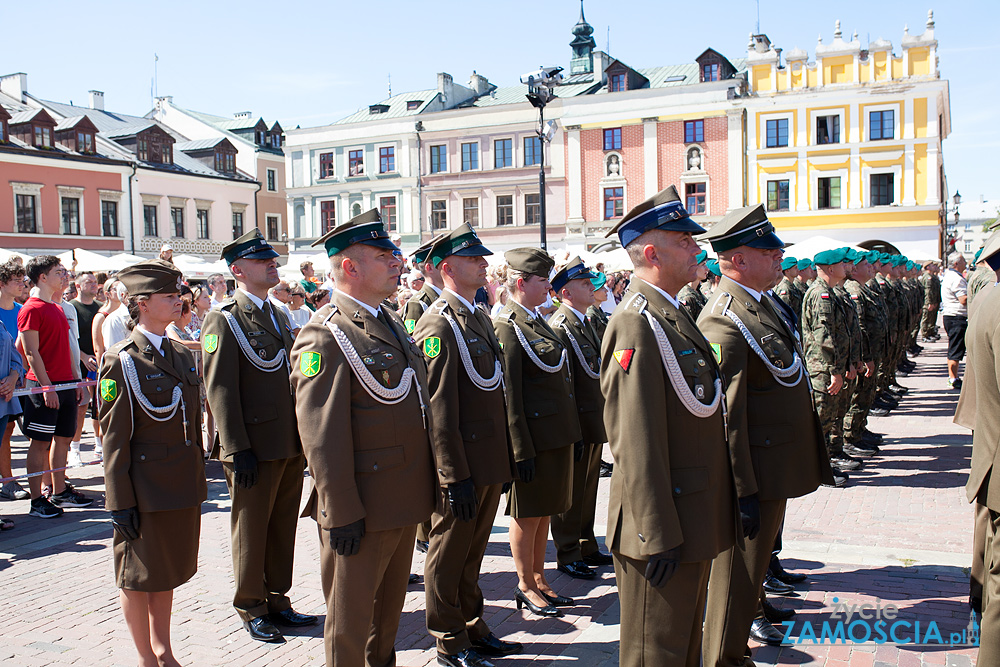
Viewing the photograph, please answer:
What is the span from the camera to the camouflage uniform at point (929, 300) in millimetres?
24031

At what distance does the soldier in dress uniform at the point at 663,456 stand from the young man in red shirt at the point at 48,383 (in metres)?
6.37

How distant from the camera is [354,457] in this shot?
12.0ft

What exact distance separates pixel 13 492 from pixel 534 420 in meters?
6.04

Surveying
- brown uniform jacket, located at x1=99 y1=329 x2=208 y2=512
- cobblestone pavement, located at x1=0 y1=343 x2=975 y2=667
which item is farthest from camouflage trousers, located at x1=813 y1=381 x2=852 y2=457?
brown uniform jacket, located at x1=99 y1=329 x2=208 y2=512

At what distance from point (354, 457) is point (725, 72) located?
4409cm

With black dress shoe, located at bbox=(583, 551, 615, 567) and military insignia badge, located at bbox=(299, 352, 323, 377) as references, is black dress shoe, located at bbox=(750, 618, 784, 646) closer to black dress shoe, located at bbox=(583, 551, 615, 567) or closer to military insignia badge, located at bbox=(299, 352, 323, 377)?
black dress shoe, located at bbox=(583, 551, 615, 567)

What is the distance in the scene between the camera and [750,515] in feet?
12.8

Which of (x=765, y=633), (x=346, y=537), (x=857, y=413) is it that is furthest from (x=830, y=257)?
(x=346, y=537)

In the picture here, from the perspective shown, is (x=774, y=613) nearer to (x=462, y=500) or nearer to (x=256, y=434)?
(x=462, y=500)

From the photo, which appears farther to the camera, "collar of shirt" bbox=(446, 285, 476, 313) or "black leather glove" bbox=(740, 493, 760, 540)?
"collar of shirt" bbox=(446, 285, 476, 313)

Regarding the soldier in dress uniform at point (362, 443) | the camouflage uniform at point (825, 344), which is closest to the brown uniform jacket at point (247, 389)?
the soldier in dress uniform at point (362, 443)

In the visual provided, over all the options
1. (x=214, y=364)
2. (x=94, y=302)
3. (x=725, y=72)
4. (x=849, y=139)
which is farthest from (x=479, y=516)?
(x=725, y=72)

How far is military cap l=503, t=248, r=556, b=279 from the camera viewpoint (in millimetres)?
5660

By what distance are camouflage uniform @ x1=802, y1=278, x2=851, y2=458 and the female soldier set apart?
13.3 ft
